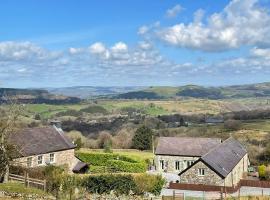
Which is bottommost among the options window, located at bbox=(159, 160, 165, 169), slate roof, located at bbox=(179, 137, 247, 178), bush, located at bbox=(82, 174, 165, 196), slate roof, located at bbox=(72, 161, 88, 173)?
window, located at bbox=(159, 160, 165, 169)

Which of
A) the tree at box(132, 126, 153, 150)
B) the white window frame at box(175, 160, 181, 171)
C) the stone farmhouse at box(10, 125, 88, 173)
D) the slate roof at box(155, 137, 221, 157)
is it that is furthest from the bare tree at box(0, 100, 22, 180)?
the tree at box(132, 126, 153, 150)

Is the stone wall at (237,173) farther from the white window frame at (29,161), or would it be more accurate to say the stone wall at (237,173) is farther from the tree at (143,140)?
the tree at (143,140)

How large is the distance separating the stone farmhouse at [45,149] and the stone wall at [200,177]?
50.6 feet

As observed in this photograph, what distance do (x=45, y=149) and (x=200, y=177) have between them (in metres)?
19.8

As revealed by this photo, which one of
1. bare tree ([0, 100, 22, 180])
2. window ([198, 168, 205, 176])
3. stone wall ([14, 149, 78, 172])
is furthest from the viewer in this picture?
stone wall ([14, 149, 78, 172])

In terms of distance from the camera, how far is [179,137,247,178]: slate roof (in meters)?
48.0

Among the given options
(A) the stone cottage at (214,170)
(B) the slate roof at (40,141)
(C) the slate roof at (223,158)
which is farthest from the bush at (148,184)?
(B) the slate roof at (40,141)

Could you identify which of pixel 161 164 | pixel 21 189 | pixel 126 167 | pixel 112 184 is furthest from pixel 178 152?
pixel 21 189

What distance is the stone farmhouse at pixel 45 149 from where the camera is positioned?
162 feet

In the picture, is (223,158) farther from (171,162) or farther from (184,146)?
(171,162)

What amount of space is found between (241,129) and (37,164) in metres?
82.6

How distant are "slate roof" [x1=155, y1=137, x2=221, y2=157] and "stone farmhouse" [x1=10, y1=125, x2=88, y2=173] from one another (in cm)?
1250

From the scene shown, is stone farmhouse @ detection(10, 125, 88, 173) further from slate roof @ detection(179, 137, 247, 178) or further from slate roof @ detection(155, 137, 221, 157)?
slate roof @ detection(179, 137, 247, 178)

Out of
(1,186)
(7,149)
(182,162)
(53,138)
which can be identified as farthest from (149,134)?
(1,186)
